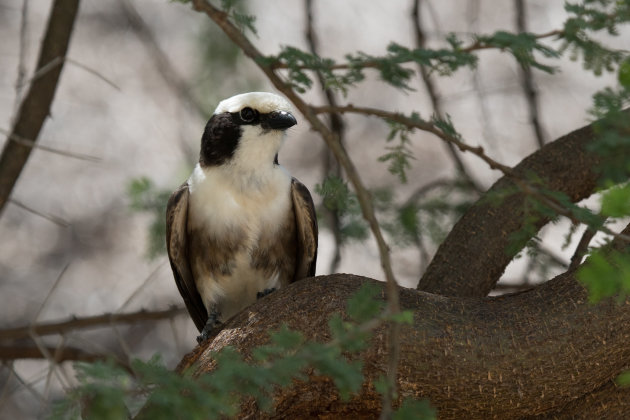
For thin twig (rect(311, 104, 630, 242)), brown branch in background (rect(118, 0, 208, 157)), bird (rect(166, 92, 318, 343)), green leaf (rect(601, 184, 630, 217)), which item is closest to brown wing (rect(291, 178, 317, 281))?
bird (rect(166, 92, 318, 343))

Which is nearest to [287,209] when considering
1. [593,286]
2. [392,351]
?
[392,351]

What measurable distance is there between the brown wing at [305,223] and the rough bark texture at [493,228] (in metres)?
0.53

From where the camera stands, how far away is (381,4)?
682 centimetres

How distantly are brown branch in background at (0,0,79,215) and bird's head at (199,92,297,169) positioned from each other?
0.78 m

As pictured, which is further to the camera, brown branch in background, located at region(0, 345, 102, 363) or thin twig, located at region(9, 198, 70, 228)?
brown branch in background, located at region(0, 345, 102, 363)

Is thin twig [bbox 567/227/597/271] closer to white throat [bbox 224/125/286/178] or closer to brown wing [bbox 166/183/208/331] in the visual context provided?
white throat [bbox 224/125/286/178]

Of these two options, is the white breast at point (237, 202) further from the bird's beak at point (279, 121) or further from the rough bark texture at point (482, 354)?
the rough bark texture at point (482, 354)

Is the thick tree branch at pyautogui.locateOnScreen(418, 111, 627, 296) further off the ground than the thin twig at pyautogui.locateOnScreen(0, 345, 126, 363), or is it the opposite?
the thin twig at pyautogui.locateOnScreen(0, 345, 126, 363)

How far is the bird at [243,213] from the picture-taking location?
3518 mm

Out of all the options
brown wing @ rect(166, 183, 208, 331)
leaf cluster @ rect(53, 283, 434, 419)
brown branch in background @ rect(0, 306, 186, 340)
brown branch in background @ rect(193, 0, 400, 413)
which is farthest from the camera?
brown branch in background @ rect(0, 306, 186, 340)

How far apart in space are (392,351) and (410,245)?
2387 mm

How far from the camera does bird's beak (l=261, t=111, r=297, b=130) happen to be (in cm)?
345

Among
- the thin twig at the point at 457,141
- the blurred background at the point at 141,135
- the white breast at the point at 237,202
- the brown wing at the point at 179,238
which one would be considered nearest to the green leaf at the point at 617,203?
the thin twig at the point at 457,141

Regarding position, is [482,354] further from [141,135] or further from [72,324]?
[141,135]
